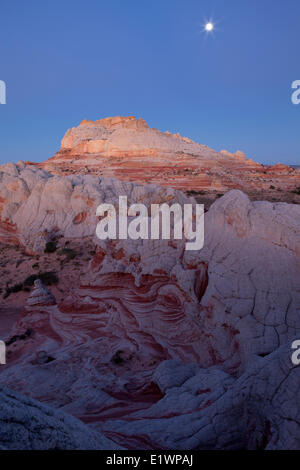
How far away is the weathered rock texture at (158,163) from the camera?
33406 millimetres

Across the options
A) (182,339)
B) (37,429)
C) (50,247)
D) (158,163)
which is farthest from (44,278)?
(158,163)

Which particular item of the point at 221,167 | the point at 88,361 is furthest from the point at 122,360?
the point at 221,167

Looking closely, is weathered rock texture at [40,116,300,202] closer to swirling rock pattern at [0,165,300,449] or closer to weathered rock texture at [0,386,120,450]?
swirling rock pattern at [0,165,300,449]

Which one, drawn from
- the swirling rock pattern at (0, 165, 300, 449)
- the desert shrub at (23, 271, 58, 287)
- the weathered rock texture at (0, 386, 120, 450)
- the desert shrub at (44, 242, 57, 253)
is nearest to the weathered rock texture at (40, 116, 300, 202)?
the desert shrub at (44, 242, 57, 253)

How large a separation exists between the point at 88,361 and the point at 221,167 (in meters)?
41.5

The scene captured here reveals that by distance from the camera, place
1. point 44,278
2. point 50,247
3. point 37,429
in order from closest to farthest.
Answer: point 37,429
point 44,278
point 50,247

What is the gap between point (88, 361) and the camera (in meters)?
5.54

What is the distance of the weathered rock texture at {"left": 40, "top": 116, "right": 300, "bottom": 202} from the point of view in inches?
1315

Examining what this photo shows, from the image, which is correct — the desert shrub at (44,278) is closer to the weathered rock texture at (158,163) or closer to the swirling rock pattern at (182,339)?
the swirling rock pattern at (182,339)

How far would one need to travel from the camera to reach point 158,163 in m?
44.1

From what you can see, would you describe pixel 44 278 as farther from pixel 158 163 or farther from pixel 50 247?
pixel 158 163

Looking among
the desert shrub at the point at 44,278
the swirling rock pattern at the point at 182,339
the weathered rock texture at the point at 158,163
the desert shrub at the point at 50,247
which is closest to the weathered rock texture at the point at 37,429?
the swirling rock pattern at the point at 182,339
